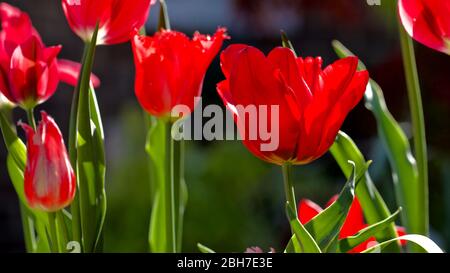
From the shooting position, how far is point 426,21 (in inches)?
Answer: 23.0

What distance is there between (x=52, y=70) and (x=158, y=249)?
0.53 feet

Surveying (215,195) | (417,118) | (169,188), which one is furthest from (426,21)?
(215,195)

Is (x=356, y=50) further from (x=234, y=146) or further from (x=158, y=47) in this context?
(x=158, y=47)

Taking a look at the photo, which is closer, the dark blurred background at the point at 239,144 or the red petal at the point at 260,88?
the red petal at the point at 260,88

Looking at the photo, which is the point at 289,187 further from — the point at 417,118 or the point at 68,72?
the point at 68,72

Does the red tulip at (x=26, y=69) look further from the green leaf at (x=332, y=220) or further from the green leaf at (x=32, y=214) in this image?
the green leaf at (x=332, y=220)

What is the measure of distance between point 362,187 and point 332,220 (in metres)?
0.11

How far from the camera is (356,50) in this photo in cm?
172

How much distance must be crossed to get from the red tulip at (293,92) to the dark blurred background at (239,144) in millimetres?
846

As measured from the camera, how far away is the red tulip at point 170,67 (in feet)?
1.95

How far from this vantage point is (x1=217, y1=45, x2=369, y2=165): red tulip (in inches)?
21.4

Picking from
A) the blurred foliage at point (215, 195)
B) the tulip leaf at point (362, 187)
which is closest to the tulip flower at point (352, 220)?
the tulip leaf at point (362, 187)
